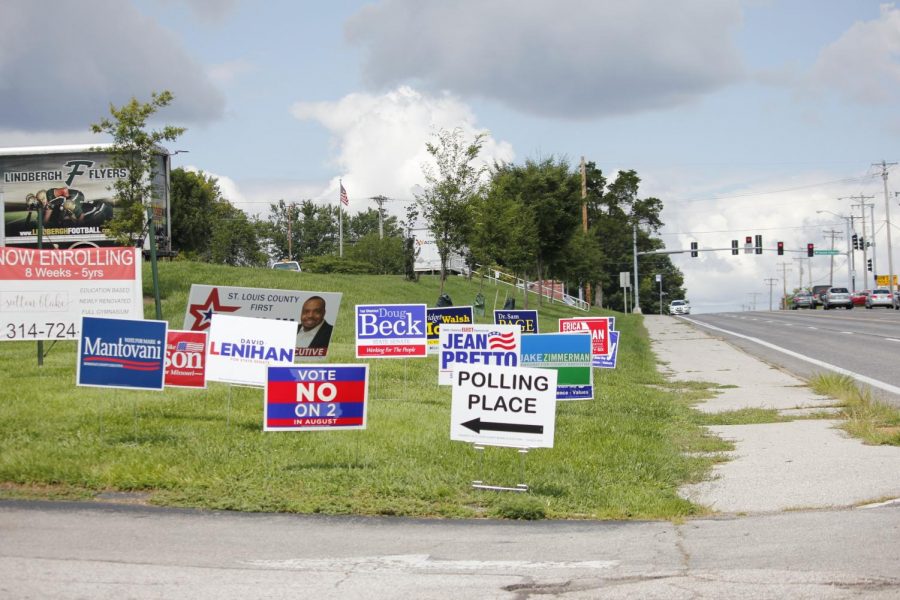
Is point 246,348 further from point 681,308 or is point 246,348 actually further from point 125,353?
point 681,308

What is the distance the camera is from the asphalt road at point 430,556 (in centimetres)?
619

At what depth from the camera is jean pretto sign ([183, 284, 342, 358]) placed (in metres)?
15.6

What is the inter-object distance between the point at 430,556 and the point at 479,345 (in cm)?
671

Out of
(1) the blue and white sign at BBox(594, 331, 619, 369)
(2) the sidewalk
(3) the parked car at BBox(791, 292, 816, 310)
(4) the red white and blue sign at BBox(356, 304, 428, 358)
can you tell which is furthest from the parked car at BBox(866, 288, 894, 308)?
(4) the red white and blue sign at BBox(356, 304, 428, 358)

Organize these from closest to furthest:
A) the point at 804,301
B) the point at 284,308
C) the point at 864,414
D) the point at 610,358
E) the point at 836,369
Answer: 1. the point at 864,414
2. the point at 284,308
3. the point at 610,358
4. the point at 836,369
5. the point at 804,301

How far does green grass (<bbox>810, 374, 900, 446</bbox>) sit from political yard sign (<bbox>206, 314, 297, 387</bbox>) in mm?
6827

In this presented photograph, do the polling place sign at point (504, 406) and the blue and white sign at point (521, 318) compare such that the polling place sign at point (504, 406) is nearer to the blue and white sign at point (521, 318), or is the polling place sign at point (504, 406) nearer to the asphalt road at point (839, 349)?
the asphalt road at point (839, 349)

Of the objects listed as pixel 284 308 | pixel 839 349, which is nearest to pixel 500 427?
→ pixel 284 308

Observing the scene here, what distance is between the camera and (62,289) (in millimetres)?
15891

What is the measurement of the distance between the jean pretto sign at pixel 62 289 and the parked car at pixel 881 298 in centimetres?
7089

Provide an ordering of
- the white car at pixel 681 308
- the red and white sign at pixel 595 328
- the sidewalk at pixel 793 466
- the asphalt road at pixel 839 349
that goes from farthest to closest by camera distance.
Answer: the white car at pixel 681 308, the asphalt road at pixel 839 349, the red and white sign at pixel 595 328, the sidewalk at pixel 793 466

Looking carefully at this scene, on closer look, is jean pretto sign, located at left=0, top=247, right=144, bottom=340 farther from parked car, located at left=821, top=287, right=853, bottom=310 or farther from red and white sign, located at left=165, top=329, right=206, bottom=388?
parked car, located at left=821, top=287, right=853, bottom=310

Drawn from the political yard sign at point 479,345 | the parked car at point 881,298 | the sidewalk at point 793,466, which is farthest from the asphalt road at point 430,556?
the parked car at point 881,298

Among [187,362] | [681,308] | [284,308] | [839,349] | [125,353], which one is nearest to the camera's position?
[125,353]
